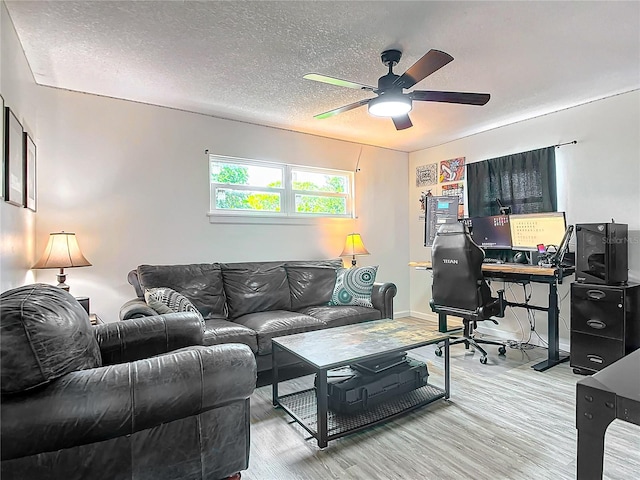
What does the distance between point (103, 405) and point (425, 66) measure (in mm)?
2251

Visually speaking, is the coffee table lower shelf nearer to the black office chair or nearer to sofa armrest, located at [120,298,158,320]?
the black office chair

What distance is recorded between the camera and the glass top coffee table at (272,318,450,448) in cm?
197

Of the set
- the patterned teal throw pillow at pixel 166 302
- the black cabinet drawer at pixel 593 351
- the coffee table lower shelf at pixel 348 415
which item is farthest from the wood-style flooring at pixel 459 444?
the patterned teal throw pillow at pixel 166 302

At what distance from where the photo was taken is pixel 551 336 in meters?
3.29

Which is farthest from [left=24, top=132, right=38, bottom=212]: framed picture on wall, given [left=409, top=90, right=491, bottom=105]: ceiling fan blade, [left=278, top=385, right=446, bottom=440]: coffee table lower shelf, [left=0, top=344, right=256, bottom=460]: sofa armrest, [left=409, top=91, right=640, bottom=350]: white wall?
[left=409, top=91, right=640, bottom=350]: white wall

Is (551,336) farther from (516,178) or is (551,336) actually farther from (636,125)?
(636,125)

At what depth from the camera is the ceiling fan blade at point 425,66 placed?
1.95m

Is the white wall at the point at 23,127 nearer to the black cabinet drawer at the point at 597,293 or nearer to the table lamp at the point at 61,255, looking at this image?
the table lamp at the point at 61,255

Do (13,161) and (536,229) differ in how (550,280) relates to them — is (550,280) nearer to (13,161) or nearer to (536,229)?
(536,229)

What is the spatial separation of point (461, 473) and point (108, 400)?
1.61m

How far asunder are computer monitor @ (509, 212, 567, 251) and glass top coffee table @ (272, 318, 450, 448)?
1997mm

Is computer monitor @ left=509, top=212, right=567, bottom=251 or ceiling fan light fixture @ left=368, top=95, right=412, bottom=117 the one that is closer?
ceiling fan light fixture @ left=368, top=95, right=412, bottom=117

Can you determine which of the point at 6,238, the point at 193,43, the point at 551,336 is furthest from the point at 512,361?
the point at 6,238

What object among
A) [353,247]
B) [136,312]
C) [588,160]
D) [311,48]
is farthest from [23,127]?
[588,160]
